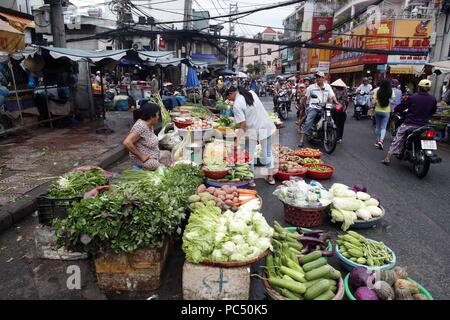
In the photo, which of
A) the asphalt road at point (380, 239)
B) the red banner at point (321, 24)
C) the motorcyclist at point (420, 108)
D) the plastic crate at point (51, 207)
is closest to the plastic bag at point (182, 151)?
the asphalt road at point (380, 239)

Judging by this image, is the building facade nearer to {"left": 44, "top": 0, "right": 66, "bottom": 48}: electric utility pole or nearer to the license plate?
{"left": 44, "top": 0, "right": 66, "bottom": 48}: electric utility pole

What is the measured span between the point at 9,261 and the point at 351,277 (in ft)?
12.1

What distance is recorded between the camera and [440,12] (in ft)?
42.9

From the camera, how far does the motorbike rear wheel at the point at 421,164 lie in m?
6.42

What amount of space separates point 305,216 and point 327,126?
4.75 metres

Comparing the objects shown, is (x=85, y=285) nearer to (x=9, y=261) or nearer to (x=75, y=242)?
(x=75, y=242)

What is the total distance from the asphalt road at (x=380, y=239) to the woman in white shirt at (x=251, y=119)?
0.84 m

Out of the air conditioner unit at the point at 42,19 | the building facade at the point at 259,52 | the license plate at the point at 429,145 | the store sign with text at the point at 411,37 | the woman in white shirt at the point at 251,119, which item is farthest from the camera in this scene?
the building facade at the point at 259,52

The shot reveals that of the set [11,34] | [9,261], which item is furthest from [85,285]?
[11,34]

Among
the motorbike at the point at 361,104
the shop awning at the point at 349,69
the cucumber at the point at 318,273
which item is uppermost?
the shop awning at the point at 349,69

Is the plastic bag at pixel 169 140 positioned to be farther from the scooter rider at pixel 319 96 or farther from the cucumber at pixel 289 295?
the cucumber at pixel 289 295

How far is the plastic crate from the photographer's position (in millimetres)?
3545
